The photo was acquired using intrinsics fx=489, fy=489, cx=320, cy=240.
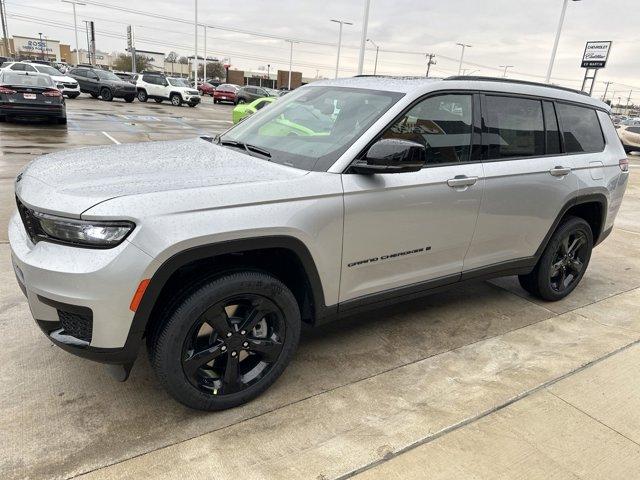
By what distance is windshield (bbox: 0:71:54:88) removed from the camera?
44.5 ft

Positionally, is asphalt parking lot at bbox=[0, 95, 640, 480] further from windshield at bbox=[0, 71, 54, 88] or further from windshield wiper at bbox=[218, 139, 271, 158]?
windshield at bbox=[0, 71, 54, 88]

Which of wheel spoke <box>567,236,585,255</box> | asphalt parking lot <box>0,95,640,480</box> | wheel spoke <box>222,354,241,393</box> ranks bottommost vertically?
asphalt parking lot <box>0,95,640,480</box>

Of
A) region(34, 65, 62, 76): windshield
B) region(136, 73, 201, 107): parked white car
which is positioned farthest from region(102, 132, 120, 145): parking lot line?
region(136, 73, 201, 107): parked white car

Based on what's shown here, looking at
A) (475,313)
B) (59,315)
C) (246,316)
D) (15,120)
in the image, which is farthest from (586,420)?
(15,120)

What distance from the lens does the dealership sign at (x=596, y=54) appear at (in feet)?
104

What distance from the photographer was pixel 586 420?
2.81 meters

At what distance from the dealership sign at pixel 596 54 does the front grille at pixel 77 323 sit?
3703cm

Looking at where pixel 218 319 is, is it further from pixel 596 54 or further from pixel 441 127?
pixel 596 54

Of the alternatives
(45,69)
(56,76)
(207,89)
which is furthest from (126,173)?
(207,89)

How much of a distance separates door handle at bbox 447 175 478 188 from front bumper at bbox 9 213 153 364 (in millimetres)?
1973

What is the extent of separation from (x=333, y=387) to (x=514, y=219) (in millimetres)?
1889

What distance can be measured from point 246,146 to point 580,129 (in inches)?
116

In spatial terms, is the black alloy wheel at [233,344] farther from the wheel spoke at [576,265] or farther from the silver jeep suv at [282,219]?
the wheel spoke at [576,265]

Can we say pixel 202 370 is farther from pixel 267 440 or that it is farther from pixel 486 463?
pixel 486 463
